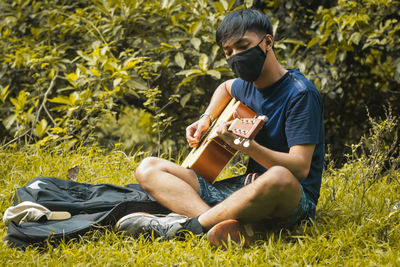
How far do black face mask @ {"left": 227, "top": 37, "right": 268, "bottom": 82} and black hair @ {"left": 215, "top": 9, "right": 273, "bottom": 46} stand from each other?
0.08 meters

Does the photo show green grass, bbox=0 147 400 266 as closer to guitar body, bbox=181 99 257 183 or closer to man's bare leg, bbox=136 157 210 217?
man's bare leg, bbox=136 157 210 217

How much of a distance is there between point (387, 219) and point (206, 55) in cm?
231

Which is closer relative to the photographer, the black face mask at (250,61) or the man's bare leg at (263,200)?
the man's bare leg at (263,200)

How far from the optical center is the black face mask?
9.11ft

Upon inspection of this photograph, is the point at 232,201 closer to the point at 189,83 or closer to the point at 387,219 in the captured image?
the point at 387,219

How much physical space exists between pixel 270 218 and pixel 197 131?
0.94m

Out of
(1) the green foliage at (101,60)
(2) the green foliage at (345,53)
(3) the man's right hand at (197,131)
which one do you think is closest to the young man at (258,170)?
(3) the man's right hand at (197,131)

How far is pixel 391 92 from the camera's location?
202 inches

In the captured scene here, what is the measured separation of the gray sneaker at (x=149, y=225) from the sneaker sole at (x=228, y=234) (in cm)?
27

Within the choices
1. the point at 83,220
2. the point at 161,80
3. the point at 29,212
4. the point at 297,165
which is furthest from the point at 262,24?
the point at 161,80

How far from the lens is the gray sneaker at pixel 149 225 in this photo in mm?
2645

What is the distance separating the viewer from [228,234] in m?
2.46

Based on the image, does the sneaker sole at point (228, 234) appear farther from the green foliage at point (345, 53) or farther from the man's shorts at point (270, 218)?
the green foliage at point (345, 53)

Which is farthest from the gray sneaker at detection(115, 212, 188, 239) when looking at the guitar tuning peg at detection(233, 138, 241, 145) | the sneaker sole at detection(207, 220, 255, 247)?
the guitar tuning peg at detection(233, 138, 241, 145)
